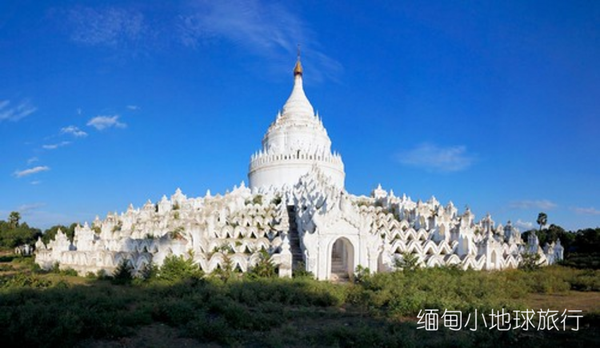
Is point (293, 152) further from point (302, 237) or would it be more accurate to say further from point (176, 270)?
point (176, 270)

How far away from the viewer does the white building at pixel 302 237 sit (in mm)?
20125

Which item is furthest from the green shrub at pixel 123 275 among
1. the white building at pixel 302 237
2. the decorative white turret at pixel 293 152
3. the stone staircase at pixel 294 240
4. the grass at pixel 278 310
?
the decorative white turret at pixel 293 152

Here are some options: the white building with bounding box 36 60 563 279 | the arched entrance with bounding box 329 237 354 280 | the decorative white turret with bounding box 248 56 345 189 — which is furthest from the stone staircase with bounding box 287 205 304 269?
the decorative white turret with bounding box 248 56 345 189

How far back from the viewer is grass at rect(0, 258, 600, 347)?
9578 mm

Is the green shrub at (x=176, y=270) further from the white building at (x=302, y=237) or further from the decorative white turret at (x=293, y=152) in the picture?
the decorative white turret at (x=293, y=152)

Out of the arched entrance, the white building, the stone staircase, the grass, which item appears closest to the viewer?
the grass

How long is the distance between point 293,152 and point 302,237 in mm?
21840

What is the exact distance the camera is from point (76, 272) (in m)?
25.0

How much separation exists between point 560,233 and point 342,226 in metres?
38.7

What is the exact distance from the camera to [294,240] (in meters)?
25.0

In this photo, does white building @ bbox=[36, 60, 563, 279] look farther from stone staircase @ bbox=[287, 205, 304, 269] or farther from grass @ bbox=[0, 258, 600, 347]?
grass @ bbox=[0, 258, 600, 347]

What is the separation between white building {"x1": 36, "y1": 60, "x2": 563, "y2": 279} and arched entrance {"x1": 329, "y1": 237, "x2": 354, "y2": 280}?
0.18ft

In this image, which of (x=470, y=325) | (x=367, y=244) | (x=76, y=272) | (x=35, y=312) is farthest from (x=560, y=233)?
(x=35, y=312)

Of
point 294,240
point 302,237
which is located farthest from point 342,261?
point 294,240
